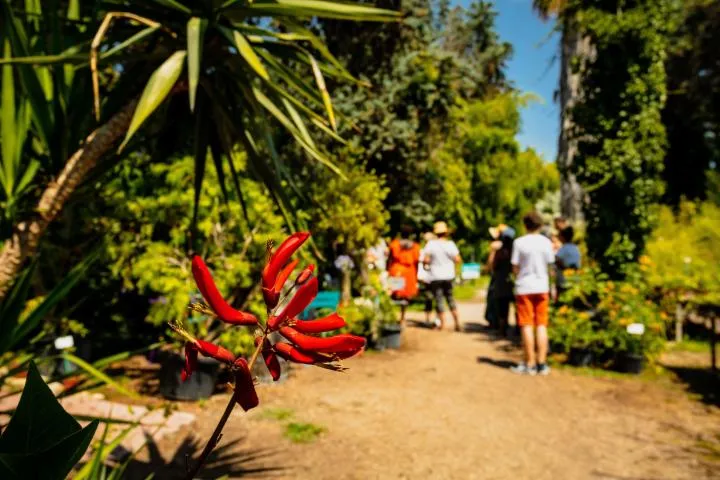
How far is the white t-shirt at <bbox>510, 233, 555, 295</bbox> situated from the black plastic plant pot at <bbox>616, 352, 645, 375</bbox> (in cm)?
135

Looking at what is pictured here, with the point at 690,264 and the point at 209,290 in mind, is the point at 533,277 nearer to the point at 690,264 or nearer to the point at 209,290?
the point at 690,264

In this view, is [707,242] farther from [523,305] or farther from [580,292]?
[523,305]

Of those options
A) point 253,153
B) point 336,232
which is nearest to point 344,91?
point 336,232

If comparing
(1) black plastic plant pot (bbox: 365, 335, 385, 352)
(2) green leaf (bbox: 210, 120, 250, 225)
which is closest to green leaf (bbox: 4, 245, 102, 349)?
Answer: (2) green leaf (bbox: 210, 120, 250, 225)

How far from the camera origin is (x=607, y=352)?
21.2 ft

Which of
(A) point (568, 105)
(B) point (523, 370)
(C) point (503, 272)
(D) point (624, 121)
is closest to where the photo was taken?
(B) point (523, 370)

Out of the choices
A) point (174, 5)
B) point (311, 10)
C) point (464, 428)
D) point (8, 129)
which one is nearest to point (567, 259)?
point (464, 428)

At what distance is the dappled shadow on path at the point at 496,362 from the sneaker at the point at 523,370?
239 millimetres

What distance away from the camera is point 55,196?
2.09m

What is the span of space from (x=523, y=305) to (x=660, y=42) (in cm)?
385

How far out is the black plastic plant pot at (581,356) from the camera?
6.33 m

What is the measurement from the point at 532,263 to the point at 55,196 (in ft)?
14.5

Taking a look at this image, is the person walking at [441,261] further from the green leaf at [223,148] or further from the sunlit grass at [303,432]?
the green leaf at [223,148]

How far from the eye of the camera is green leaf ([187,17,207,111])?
6.88 feet
